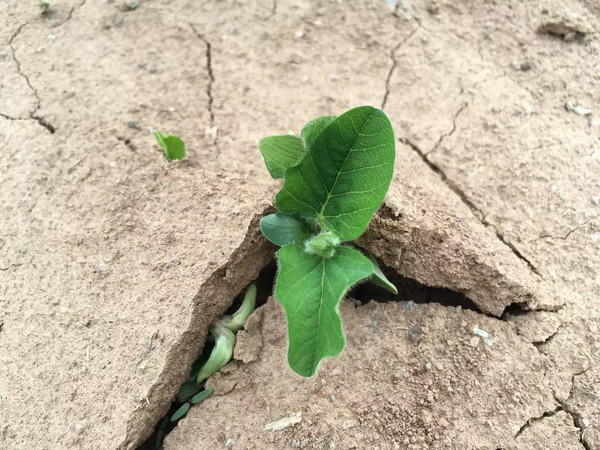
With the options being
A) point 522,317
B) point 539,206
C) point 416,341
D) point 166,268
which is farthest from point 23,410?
point 539,206

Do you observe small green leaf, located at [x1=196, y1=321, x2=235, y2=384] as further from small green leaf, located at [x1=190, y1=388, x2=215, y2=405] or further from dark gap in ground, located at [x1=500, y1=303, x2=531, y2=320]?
dark gap in ground, located at [x1=500, y1=303, x2=531, y2=320]

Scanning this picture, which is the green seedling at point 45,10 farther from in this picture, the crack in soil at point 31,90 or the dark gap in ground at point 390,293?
the dark gap in ground at point 390,293

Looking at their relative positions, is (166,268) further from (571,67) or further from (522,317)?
(571,67)

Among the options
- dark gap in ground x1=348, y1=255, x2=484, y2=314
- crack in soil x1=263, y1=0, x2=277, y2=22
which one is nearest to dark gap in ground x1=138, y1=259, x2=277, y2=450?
dark gap in ground x1=348, y1=255, x2=484, y2=314

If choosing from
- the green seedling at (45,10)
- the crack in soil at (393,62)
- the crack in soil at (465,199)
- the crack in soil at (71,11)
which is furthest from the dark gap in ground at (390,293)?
the green seedling at (45,10)

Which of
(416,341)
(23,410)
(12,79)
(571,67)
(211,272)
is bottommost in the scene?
(23,410)

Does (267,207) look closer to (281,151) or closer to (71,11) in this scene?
(281,151)
